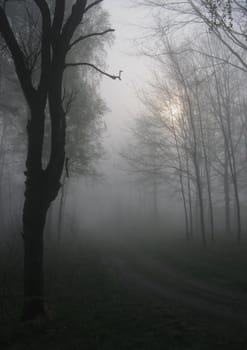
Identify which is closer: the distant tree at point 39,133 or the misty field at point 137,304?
the misty field at point 137,304

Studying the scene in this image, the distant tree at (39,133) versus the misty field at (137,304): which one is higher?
the distant tree at (39,133)

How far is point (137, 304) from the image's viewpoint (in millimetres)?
8672

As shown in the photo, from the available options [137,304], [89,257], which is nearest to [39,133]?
[137,304]

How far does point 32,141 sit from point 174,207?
165ft

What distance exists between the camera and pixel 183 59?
61.8 ft

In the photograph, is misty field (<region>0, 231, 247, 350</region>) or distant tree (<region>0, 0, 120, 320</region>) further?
distant tree (<region>0, 0, 120, 320</region>)

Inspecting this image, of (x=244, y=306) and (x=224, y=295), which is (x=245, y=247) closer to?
(x=224, y=295)

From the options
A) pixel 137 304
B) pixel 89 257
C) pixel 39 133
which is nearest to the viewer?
pixel 39 133

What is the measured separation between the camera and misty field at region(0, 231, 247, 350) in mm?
6086

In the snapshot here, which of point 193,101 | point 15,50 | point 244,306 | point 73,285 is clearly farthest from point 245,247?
point 15,50

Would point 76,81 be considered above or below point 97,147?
above

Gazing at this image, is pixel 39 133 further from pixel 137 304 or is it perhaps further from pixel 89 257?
pixel 89 257

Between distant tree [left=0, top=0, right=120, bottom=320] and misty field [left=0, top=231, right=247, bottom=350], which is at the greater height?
distant tree [left=0, top=0, right=120, bottom=320]

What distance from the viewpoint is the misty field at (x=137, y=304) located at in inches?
240
